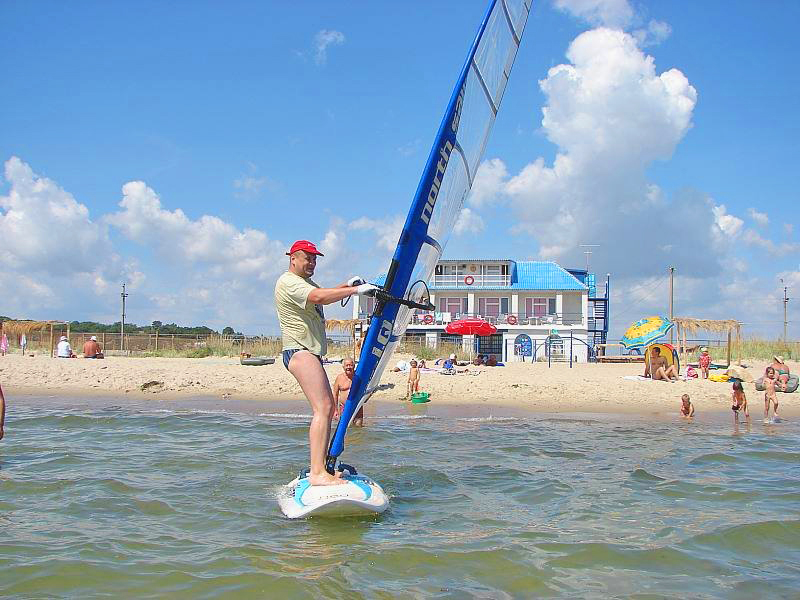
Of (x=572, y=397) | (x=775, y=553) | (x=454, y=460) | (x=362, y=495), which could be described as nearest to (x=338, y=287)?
(x=362, y=495)

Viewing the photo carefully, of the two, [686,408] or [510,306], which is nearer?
[686,408]

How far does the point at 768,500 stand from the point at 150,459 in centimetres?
668

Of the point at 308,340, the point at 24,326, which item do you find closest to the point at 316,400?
the point at 308,340

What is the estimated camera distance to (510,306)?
4541 cm

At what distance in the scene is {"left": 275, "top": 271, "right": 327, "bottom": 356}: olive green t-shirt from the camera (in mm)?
5168

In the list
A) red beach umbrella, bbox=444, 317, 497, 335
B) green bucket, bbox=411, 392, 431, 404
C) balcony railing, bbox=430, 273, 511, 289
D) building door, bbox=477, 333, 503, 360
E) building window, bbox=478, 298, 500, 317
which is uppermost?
balcony railing, bbox=430, 273, 511, 289

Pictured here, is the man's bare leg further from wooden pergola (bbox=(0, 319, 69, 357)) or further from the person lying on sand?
wooden pergola (bbox=(0, 319, 69, 357))

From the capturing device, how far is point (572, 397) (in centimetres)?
1733

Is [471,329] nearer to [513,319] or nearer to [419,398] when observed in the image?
[513,319]

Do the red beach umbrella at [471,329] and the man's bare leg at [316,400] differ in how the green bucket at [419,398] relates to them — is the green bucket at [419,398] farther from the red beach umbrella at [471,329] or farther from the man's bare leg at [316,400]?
the red beach umbrella at [471,329]

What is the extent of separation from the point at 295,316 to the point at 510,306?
40994mm

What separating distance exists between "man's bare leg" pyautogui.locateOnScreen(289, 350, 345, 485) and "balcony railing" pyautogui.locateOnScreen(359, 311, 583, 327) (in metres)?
37.3

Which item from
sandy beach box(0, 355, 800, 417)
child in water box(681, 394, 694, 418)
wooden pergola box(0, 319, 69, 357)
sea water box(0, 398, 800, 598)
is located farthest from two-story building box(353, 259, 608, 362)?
sea water box(0, 398, 800, 598)

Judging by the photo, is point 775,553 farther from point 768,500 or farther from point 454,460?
point 454,460
